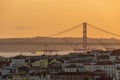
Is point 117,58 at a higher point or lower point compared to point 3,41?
lower

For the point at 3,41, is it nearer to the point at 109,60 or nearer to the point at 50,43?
the point at 50,43

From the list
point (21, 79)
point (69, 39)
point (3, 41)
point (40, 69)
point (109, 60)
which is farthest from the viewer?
point (69, 39)

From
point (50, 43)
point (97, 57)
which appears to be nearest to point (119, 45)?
point (50, 43)

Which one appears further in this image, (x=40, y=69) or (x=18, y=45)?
(x=18, y=45)

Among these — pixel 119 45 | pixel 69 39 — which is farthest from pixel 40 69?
pixel 69 39

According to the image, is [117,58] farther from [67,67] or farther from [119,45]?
[119,45]

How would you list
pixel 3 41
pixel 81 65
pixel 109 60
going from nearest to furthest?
1. pixel 81 65
2. pixel 109 60
3. pixel 3 41

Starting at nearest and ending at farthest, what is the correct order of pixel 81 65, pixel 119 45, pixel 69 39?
pixel 81 65 → pixel 119 45 → pixel 69 39

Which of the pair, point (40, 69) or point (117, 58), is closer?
point (40, 69)

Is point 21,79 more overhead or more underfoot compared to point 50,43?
more underfoot
